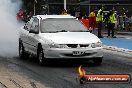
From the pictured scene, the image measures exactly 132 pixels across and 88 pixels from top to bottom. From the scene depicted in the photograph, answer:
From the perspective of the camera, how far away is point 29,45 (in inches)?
605

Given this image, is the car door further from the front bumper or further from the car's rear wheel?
the car's rear wheel

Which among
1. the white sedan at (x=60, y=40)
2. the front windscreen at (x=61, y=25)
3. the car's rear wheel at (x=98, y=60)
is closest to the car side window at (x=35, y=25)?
the white sedan at (x=60, y=40)

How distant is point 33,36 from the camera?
1474 cm

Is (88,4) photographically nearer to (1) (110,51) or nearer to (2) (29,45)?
(1) (110,51)

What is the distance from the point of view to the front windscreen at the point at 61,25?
575 inches

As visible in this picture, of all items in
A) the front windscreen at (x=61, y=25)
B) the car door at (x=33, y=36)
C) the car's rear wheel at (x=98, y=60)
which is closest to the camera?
the car's rear wheel at (x=98, y=60)

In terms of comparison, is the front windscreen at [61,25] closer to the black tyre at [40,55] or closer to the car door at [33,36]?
the car door at [33,36]

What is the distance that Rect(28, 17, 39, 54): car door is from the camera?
47.5 ft

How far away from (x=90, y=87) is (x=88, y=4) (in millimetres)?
38781

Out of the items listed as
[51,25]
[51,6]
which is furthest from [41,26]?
[51,6]

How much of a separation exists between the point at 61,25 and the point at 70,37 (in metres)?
1.32

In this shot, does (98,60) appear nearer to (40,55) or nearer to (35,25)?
(40,55)

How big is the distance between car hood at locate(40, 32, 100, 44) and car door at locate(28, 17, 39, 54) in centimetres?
36

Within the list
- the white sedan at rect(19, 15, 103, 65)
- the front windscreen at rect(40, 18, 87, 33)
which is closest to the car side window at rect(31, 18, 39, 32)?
the white sedan at rect(19, 15, 103, 65)
